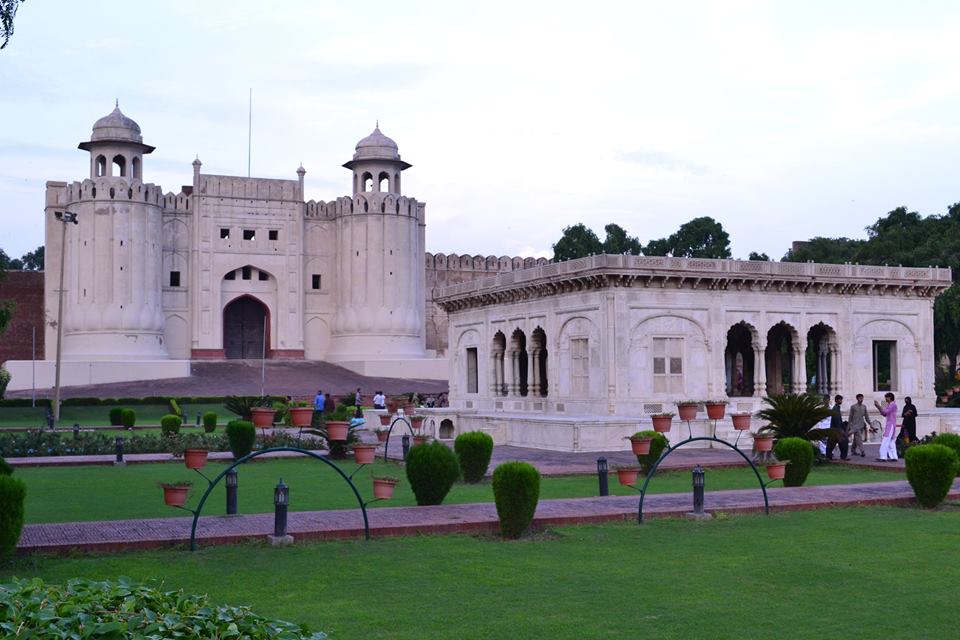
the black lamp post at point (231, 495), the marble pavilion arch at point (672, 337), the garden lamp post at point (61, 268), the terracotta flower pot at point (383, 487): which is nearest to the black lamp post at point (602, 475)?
the terracotta flower pot at point (383, 487)

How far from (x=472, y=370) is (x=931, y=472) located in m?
20.3

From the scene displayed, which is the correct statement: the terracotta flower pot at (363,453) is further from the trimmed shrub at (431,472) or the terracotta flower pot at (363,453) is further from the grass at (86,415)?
the grass at (86,415)

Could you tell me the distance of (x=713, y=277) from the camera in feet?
83.5

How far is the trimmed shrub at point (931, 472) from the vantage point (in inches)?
501

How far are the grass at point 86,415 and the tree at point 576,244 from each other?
32.1 meters

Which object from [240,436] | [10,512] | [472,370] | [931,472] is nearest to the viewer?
[10,512]

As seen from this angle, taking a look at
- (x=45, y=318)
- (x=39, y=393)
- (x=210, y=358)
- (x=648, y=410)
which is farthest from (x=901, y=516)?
(x=45, y=318)

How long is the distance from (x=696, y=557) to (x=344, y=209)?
4847cm

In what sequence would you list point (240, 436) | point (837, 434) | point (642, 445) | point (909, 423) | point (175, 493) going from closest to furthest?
point (175, 493)
point (642, 445)
point (837, 434)
point (909, 423)
point (240, 436)

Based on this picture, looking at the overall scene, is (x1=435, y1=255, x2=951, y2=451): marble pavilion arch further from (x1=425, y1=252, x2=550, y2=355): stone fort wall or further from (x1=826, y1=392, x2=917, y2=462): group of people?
(x1=425, y1=252, x2=550, y2=355): stone fort wall

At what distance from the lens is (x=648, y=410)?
24.7 metres

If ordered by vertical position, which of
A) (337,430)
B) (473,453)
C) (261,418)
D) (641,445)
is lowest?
(473,453)

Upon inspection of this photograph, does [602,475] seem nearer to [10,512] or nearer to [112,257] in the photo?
[10,512]

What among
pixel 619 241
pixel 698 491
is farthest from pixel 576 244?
pixel 698 491
